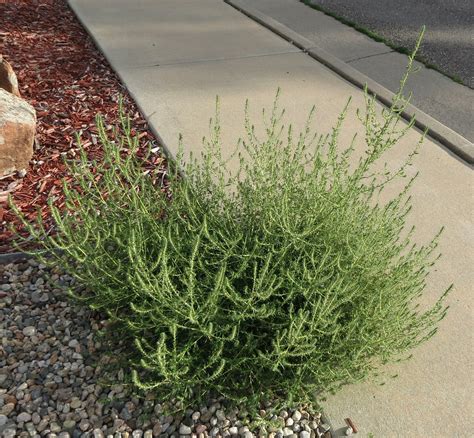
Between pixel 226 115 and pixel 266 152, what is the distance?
1847mm

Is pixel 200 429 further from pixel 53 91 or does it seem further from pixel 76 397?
pixel 53 91

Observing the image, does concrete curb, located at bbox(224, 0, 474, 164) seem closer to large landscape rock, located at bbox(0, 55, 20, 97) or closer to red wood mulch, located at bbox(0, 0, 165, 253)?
red wood mulch, located at bbox(0, 0, 165, 253)

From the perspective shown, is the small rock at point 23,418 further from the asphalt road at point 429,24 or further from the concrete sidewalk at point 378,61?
the asphalt road at point 429,24

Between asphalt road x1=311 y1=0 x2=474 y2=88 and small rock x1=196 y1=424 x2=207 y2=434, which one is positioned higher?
asphalt road x1=311 y1=0 x2=474 y2=88

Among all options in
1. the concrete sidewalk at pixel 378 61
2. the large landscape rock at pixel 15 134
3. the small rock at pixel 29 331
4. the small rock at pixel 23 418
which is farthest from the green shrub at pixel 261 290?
the concrete sidewalk at pixel 378 61

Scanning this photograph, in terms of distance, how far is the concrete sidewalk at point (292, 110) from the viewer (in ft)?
7.77

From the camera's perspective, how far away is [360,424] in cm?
227

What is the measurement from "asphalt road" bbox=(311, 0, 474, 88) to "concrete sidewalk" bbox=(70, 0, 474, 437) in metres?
1.19

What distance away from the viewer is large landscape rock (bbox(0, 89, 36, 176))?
11.3 feet

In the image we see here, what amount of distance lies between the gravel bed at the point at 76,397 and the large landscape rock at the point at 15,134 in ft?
3.68

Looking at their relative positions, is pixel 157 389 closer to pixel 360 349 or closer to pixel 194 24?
pixel 360 349

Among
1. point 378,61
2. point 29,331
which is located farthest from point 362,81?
point 29,331

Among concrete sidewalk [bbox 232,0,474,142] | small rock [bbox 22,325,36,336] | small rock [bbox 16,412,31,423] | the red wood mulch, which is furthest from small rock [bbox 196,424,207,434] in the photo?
concrete sidewalk [bbox 232,0,474,142]

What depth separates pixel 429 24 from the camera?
6.72 meters
